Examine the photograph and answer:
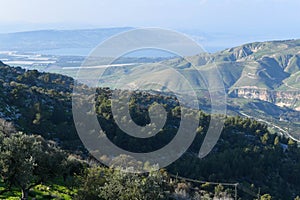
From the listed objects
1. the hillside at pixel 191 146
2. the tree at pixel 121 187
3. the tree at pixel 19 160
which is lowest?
the hillside at pixel 191 146

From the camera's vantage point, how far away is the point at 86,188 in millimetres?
17297

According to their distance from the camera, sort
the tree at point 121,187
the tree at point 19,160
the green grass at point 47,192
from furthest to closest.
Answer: the green grass at point 47,192 < the tree at point 121,187 < the tree at point 19,160

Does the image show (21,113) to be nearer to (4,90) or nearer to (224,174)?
(4,90)

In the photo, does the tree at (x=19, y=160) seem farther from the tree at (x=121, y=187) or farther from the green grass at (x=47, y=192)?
the tree at (x=121, y=187)

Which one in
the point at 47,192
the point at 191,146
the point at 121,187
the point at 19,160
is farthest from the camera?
the point at 191,146

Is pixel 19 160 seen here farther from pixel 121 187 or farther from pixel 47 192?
pixel 121 187

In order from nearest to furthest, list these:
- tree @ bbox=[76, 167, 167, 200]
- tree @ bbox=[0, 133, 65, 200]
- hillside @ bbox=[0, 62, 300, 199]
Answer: tree @ bbox=[0, 133, 65, 200]
tree @ bbox=[76, 167, 167, 200]
hillside @ bbox=[0, 62, 300, 199]

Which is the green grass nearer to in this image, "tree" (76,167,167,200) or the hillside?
"tree" (76,167,167,200)

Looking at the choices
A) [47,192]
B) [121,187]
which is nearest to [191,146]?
[47,192]

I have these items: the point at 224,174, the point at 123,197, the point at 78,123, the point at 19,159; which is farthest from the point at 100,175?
the point at 224,174

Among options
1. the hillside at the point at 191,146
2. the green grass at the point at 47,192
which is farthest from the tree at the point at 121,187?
the hillside at the point at 191,146

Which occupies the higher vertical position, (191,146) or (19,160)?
(19,160)

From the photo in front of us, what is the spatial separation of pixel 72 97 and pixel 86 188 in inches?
1234

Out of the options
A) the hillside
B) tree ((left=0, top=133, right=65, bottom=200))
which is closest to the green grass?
tree ((left=0, top=133, right=65, bottom=200))
